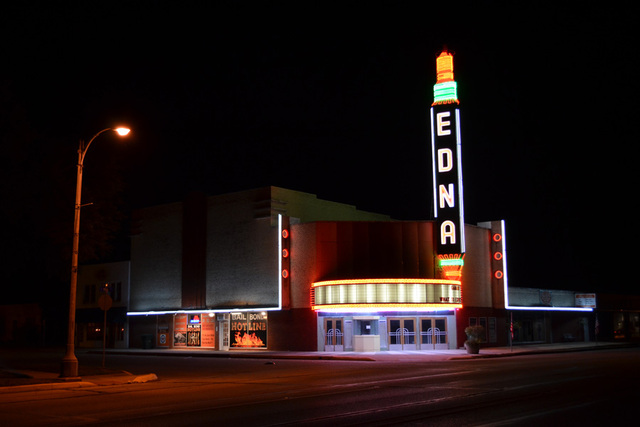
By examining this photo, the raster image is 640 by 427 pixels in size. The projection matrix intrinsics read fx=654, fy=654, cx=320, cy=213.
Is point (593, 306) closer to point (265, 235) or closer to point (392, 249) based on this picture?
point (392, 249)

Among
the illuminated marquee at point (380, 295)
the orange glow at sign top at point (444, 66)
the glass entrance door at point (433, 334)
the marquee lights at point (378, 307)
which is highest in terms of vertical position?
the orange glow at sign top at point (444, 66)

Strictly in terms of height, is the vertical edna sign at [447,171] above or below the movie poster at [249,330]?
above

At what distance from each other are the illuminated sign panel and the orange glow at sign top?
2325mm

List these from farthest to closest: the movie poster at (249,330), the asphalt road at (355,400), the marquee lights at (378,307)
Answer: the movie poster at (249,330)
the marquee lights at (378,307)
the asphalt road at (355,400)

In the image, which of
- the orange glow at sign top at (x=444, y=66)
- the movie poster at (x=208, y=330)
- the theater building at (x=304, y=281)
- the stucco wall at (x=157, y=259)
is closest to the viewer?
the theater building at (x=304, y=281)

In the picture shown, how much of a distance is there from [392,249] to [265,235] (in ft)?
28.8

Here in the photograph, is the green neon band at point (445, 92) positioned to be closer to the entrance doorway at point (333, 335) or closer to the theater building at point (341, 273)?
the theater building at point (341, 273)

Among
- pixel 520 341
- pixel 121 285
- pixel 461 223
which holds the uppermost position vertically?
pixel 461 223

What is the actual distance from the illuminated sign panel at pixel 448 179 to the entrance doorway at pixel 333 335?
327 inches

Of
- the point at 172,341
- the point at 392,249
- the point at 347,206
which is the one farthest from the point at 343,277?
the point at 172,341

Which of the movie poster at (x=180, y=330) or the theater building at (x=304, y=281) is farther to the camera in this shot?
the movie poster at (x=180, y=330)

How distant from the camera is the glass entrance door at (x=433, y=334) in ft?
142

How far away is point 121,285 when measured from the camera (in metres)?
54.8

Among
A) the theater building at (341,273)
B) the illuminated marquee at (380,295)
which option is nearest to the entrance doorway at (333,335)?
the theater building at (341,273)
